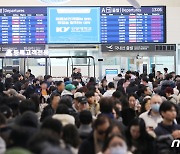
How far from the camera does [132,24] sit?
55.9 ft

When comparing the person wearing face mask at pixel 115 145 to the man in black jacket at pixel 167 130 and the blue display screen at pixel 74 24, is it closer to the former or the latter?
the man in black jacket at pixel 167 130

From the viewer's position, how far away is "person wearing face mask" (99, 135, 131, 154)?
162 inches

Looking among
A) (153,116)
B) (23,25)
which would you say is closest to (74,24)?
(23,25)

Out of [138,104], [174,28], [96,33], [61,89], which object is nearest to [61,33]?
[96,33]

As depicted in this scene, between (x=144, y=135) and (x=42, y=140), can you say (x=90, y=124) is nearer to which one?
(x=144, y=135)

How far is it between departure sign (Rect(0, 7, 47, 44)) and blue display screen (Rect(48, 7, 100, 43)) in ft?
1.13

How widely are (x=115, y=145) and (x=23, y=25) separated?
13.2 metres

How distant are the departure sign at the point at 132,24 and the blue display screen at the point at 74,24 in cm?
33

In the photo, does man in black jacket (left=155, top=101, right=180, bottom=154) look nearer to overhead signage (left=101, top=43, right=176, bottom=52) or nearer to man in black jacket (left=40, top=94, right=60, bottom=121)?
man in black jacket (left=40, top=94, right=60, bottom=121)

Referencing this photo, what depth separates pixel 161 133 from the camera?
5.80m

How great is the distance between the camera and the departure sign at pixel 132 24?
55.0 feet

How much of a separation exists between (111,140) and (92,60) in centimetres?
1282

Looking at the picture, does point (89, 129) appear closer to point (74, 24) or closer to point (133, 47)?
point (74, 24)

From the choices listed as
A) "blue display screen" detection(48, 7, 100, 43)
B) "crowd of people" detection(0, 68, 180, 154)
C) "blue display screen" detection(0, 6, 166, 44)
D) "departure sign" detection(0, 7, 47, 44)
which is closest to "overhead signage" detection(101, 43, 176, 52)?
"blue display screen" detection(0, 6, 166, 44)
